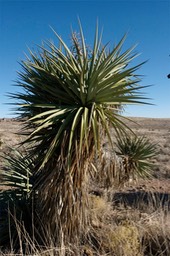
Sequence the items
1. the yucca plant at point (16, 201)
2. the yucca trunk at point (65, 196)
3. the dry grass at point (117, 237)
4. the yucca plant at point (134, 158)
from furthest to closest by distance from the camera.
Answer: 1. the yucca plant at point (134, 158)
2. the yucca plant at point (16, 201)
3. the yucca trunk at point (65, 196)
4. the dry grass at point (117, 237)

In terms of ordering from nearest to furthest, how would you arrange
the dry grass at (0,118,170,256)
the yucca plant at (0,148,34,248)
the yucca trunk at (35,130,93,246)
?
the dry grass at (0,118,170,256), the yucca trunk at (35,130,93,246), the yucca plant at (0,148,34,248)

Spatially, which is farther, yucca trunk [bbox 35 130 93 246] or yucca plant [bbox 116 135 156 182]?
yucca plant [bbox 116 135 156 182]

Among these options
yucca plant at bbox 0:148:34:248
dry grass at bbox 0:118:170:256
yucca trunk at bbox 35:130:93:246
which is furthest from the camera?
yucca plant at bbox 0:148:34:248

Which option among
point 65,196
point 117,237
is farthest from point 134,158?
point 65,196

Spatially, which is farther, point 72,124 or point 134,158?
point 134,158

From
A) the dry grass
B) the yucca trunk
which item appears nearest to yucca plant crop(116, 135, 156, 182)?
the dry grass

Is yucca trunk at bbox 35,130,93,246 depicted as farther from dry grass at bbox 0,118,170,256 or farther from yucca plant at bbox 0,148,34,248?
yucca plant at bbox 0,148,34,248

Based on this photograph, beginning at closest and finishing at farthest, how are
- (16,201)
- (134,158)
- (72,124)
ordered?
(72,124) < (16,201) < (134,158)

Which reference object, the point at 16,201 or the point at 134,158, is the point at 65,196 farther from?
the point at 134,158

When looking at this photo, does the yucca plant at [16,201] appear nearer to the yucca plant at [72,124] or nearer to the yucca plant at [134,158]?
the yucca plant at [72,124]

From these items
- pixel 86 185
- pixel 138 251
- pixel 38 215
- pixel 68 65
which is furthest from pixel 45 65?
pixel 138 251

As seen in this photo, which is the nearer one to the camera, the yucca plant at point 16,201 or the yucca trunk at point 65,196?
the yucca trunk at point 65,196

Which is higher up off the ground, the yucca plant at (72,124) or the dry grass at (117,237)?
the yucca plant at (72,124)

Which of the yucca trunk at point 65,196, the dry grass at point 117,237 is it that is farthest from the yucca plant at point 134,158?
the yucca trunk at point 65,196
